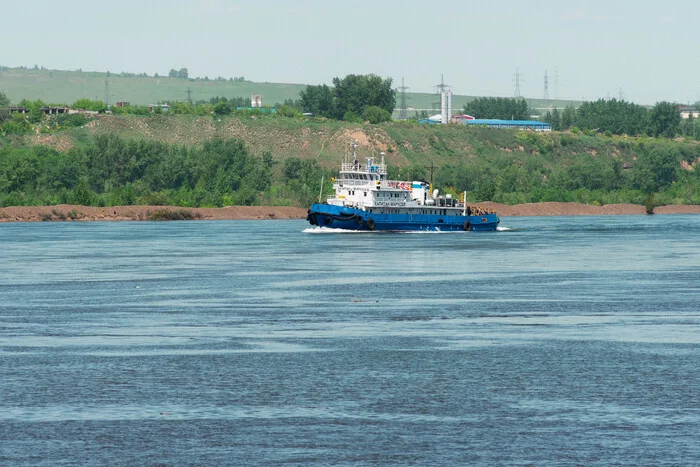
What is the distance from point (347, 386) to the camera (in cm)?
2628

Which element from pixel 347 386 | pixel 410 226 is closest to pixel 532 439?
pixel 347 386

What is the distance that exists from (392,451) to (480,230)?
11216 cm

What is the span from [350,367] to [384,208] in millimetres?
96799

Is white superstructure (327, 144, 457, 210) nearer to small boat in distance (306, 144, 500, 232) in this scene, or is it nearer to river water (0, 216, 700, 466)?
small boat in distance (306, 144, 500, 232)

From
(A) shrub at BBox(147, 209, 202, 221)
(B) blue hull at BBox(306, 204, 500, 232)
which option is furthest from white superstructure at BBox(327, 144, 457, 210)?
(A) shrub at BBox(147, 209, 202, 221)

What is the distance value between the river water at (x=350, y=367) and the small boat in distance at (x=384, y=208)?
60.3 metres

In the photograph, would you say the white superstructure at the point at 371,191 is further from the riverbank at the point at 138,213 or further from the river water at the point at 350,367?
the river water at the point at 350,367

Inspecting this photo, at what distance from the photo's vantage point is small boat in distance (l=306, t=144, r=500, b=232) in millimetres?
123312

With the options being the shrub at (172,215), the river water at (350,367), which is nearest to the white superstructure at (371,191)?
the shrub at (172,215)

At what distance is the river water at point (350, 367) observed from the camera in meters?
20.6

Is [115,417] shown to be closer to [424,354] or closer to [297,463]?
[297,463]

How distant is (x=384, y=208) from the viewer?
412ft

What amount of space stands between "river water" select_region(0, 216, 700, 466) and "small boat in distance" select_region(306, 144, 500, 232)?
60315 mm

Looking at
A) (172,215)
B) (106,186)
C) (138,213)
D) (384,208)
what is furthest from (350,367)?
(106,186)
